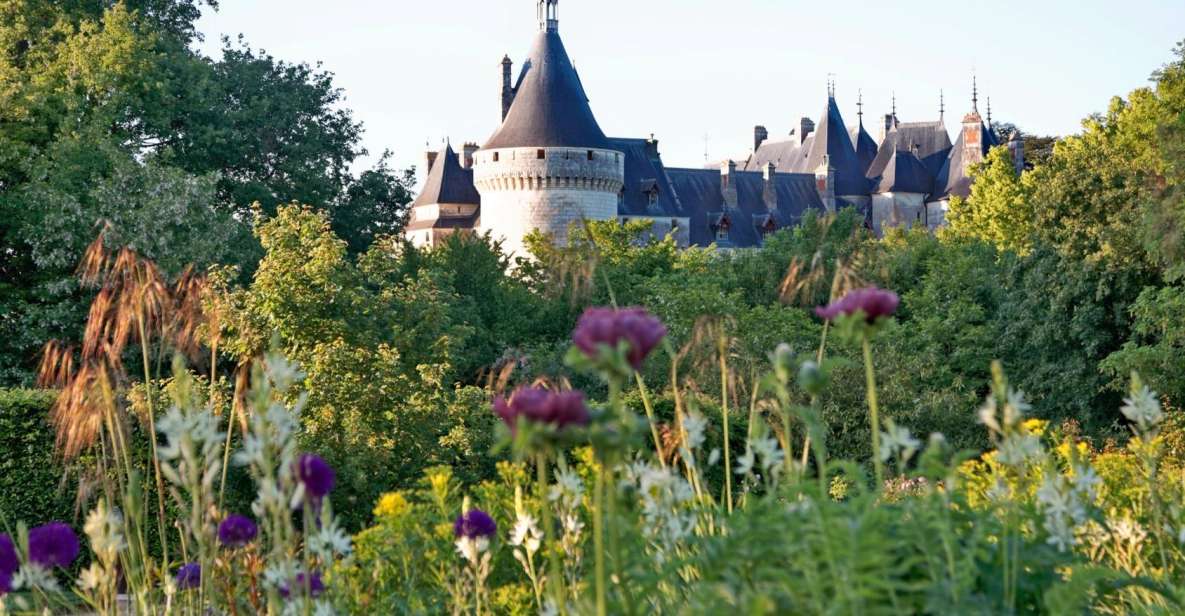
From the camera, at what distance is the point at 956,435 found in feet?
68.3

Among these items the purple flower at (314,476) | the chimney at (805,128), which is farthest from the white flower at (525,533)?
the chimney at (805,128)

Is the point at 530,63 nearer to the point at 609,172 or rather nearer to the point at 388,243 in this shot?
the point at 609,172

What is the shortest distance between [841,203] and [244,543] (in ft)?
232

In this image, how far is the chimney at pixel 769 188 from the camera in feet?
229

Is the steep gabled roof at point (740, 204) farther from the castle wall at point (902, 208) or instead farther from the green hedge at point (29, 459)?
the green hedge at point (29, 459)

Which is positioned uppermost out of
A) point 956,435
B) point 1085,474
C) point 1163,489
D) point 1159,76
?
point 1159,76

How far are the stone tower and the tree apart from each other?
36.4 ft

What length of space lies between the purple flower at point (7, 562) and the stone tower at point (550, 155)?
1669 inches

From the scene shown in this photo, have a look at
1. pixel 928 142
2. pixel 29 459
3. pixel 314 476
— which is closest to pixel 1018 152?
pixel 928 142

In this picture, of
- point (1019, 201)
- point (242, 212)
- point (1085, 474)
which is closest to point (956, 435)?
point (242, 212)

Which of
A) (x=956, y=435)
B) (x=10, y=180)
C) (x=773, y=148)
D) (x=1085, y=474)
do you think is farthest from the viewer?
(x=773, y=148)

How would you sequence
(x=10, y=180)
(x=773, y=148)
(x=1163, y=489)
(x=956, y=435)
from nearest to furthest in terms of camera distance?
(x=1163, y=489), (x=956, y=435), (x=10, y=180), (x=773, y=148)

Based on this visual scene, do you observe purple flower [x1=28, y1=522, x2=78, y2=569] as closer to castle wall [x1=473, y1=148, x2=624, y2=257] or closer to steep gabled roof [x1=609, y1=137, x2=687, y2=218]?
castle wall [x1=473, y1=148, x2=624, y2=257]

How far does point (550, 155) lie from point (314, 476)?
4388cm
